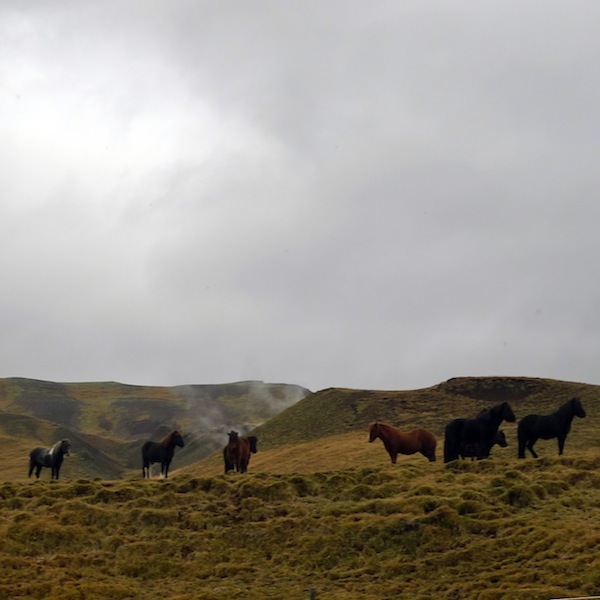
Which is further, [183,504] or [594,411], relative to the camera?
[594,411]

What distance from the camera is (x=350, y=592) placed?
24.7 m

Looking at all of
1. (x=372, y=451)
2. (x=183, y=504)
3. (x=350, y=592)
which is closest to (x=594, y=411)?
(x=372, y=451)

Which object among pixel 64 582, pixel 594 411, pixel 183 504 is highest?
pixel 594 411

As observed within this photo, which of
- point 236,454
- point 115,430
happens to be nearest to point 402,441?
point 236,454

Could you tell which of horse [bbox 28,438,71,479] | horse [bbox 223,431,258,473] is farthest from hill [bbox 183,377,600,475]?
horse [bbox 28,438,71,479]

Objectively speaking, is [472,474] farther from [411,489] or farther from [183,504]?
[183,504]

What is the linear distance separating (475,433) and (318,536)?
1315 centimetres

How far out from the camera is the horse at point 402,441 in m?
41.3

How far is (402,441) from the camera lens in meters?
41.8

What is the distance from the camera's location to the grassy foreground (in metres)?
25.0

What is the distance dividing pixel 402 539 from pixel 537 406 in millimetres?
46023

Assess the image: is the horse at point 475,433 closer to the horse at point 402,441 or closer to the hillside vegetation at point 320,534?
the horse at point 402,441

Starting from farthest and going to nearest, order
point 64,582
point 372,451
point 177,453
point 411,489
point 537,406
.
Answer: point 177,453 < point 537,406 < point 372,451 < point 411,489 < point 64,582

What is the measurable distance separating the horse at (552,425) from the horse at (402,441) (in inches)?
176
